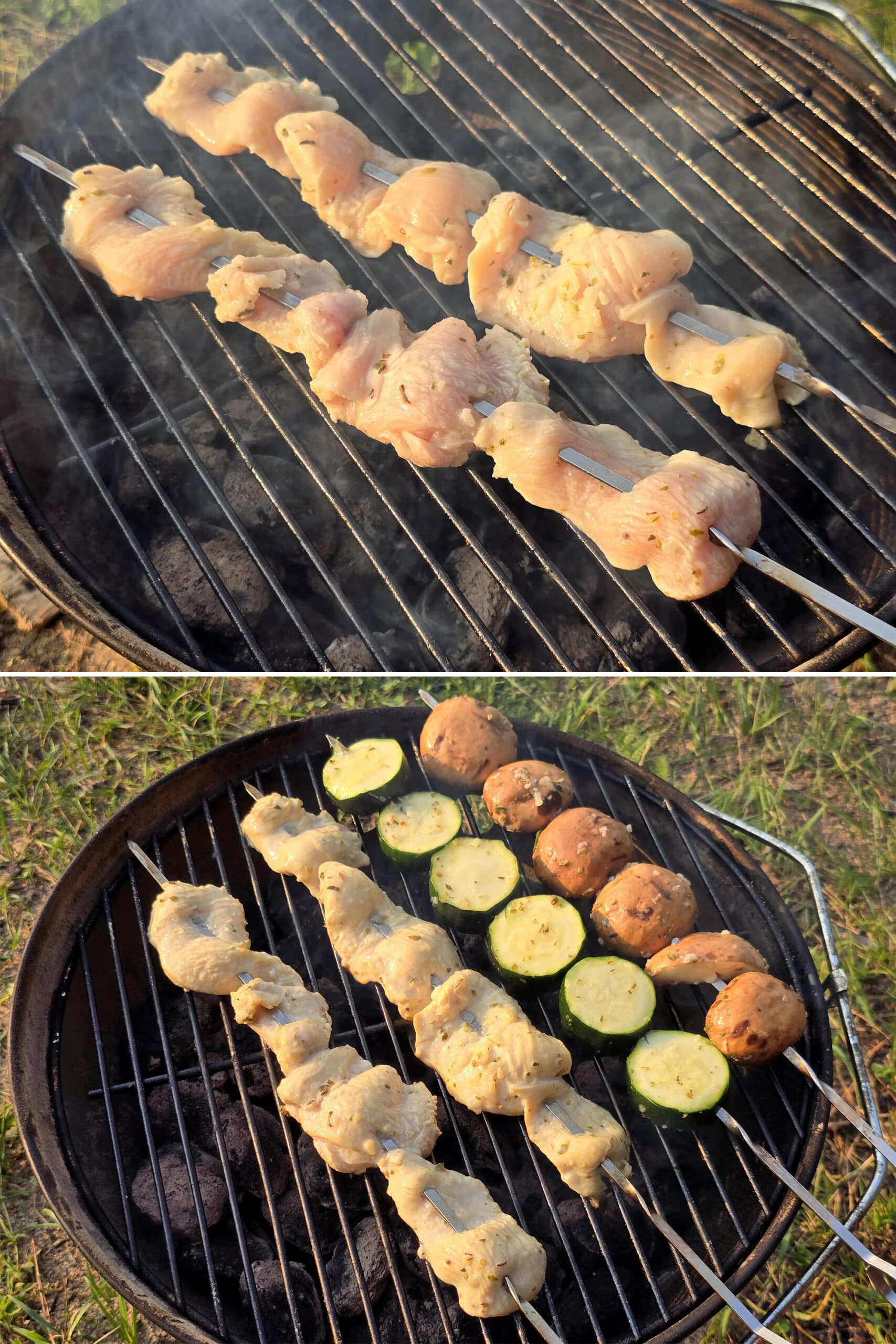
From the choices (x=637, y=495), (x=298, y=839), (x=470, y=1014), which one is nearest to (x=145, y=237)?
(x=637, y=495)

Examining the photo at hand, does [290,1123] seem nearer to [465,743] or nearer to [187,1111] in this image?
[187,1111]

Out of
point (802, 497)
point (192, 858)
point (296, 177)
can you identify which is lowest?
point (192, 858)

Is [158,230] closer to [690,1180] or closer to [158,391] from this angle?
[158,391]

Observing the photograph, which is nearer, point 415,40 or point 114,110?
point 114,110

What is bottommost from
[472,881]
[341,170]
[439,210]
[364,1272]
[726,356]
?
[364,1272]

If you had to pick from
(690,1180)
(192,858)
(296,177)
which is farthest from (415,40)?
(690,1180)

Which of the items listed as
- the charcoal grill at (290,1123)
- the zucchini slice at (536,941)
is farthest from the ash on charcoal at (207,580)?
the zucchini slice at (536,941)

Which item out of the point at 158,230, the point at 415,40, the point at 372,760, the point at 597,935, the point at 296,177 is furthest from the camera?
the point at 415,40
